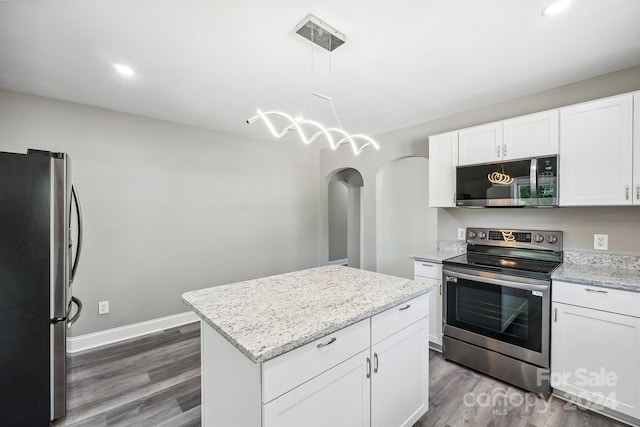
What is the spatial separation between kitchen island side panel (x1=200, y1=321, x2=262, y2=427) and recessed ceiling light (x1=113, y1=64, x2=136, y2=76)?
77.2 inches

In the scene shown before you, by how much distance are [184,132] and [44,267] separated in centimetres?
219

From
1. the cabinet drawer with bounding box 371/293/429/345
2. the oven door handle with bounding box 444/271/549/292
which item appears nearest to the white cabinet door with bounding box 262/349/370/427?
the cabinet drawer with bounding box 371/293/429/345

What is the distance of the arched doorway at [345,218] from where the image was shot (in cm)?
616

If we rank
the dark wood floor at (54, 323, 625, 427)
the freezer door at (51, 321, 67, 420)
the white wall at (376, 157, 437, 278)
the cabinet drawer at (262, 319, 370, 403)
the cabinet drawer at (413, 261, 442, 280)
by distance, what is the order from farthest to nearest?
1. the white wall at (376, 157, 437, 278)
2. the cabinet drawer at (413, 261, 442, 280)
3. the dark wood floor at (54, 323, 625, 427)
4. the freezer door at (51, 321, 67, 420)
5. the cabinet drawer at (262, 319, 370, 403)

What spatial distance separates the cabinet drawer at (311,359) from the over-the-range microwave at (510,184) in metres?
1.86

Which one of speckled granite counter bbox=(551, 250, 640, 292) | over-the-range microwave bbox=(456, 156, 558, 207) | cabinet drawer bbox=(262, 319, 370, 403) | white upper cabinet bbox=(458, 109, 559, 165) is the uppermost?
white upper cabinet bbox=(458, 109, 559, 165)

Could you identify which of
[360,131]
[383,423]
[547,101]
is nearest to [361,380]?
[383,423]

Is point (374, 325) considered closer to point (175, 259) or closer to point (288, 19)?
point (288, 19)

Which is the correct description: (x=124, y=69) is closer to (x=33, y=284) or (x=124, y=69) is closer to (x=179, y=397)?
(x=33, y=284)

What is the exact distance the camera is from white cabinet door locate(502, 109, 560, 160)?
2291 mm

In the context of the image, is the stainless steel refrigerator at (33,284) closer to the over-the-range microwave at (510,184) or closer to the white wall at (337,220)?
the over-the-range microwave at (510,184)

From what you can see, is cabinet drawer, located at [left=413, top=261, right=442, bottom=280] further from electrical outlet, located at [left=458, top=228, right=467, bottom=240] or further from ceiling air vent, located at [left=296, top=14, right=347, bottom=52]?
ceiling air vent, located at [left=296, top=14, right=347, bottom=52]

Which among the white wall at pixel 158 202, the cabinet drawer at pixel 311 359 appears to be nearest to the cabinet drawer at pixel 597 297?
the cabinet drawer at pixel 311 359

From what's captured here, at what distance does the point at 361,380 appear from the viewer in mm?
1434
